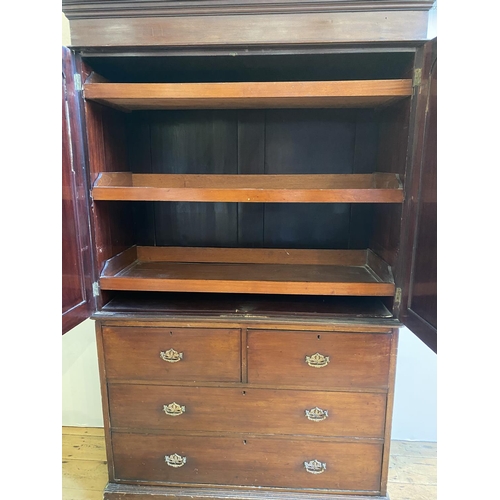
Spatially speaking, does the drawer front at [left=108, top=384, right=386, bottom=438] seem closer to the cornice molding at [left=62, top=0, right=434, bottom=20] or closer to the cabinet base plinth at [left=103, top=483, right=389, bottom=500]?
the cabinet base plinth at [left=103, top=483, right=389, bottom=500]

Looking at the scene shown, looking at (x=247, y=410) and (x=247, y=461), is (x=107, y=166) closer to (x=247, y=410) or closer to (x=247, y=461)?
(x=247, y=410)

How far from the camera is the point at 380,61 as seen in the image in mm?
1132

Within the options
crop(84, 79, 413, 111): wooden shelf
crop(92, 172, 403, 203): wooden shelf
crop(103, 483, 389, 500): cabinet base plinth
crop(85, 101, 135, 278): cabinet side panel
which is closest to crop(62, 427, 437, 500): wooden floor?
crop(103, 483, 389, 500): cabinet base plinth

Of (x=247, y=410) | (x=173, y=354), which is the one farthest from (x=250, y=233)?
(x=247, y=410)

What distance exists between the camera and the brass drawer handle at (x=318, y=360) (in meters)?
1.18

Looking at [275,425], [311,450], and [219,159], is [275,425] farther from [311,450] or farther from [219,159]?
[219,159]

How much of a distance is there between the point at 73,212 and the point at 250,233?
69cm

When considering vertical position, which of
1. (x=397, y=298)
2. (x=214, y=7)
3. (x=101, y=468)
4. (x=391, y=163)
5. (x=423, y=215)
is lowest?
(x=101, y=468)

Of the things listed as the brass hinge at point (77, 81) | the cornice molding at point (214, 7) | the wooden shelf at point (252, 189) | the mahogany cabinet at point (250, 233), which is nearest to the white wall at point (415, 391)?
the mahogany cabinet at point (250, 233)

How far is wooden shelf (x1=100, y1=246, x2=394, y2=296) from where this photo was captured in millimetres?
1175

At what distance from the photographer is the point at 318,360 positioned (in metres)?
1.18

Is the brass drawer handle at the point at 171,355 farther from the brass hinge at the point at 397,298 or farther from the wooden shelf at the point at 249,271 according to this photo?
the brass hinge at the point at 397,298

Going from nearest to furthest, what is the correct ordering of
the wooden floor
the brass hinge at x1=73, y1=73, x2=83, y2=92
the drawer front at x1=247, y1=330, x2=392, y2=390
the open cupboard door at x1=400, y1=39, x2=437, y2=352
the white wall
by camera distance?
the open cupboard door at x1=400, y1=39, x2=437, y2=352 → the brass hinge at x1=73, y1=73, x2=83, y2=92 → the drawer front at x1=247, y1=330, x2=392, y2=390 → the wooden floor → the white wall

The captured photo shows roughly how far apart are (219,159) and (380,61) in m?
0.66
